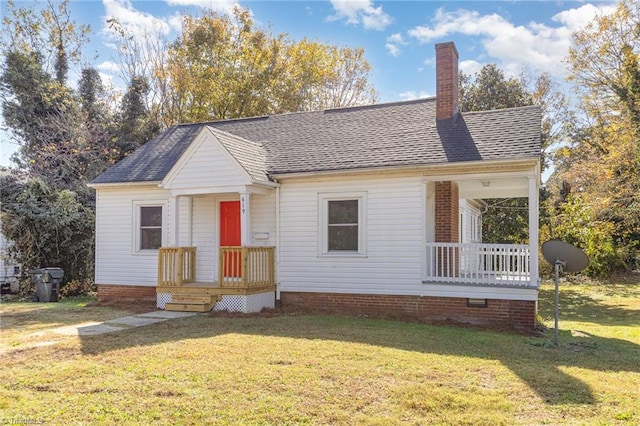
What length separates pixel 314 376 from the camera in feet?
19.7

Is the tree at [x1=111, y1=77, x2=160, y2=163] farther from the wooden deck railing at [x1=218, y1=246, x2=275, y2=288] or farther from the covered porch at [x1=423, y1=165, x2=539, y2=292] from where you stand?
the covered porch at [x1=423, y1=165, x2=539, y2=292]

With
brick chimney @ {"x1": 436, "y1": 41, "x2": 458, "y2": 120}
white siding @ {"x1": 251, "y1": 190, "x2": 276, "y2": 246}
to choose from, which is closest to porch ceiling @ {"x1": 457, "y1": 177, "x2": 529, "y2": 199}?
brick chimney @ {"x1": 436, "y1": 41, "x2": 458, "y2": 120}

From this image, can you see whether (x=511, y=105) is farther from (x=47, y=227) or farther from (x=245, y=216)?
(x=47, y=227)

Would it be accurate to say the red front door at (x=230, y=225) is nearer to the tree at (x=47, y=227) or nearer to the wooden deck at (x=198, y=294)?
the wooden deck at (x=198, y=294)

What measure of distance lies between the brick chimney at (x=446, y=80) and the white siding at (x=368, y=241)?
2728 mm

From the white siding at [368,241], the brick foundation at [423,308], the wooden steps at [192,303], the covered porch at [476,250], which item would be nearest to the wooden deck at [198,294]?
the wooden steps at [192,303]

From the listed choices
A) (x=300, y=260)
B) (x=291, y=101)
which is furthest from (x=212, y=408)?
(x=291, y=101)

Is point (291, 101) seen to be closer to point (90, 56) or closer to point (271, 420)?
point (90, 56)

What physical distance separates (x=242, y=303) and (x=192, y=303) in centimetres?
128

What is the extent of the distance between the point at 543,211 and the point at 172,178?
64.6 feet

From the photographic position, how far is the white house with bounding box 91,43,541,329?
10.9 metres

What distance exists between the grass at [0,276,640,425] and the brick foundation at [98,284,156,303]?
3874 millimetres

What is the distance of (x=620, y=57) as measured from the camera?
2214cm

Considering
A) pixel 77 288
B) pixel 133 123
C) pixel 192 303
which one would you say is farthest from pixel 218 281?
pixel 133 123
